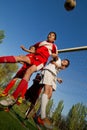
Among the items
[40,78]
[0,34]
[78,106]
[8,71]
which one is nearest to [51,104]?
[78,106]

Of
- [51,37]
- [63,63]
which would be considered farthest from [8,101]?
[51,37]

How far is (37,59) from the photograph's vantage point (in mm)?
5121

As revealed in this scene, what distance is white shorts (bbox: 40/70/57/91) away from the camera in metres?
5.13

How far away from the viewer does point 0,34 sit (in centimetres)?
3706

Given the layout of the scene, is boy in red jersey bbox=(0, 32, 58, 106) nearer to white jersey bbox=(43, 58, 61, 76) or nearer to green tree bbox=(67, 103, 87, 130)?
white jersey bbox=(43, 58, 61, 76)

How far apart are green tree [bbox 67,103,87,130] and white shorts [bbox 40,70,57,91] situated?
6463cm

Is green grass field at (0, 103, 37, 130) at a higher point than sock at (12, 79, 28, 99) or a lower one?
lower

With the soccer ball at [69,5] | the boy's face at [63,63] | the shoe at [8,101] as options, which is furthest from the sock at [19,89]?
the soccer ball at [69,5]

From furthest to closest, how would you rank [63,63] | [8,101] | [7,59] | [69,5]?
[63,63], [69,5], [7,59], [8,101]

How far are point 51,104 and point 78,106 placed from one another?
30.7ft

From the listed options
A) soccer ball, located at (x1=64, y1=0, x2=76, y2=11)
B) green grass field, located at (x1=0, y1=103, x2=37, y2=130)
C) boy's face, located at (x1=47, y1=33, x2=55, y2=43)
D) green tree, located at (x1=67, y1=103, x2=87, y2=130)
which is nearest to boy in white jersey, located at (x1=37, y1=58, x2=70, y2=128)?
green grass field, located at (x1=0, y1=103, x2=37, y2=130)

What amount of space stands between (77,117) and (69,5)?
2616 inches

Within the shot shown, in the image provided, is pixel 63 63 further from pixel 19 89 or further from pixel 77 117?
pixel 77 117

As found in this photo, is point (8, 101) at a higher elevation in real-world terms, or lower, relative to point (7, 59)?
lower
